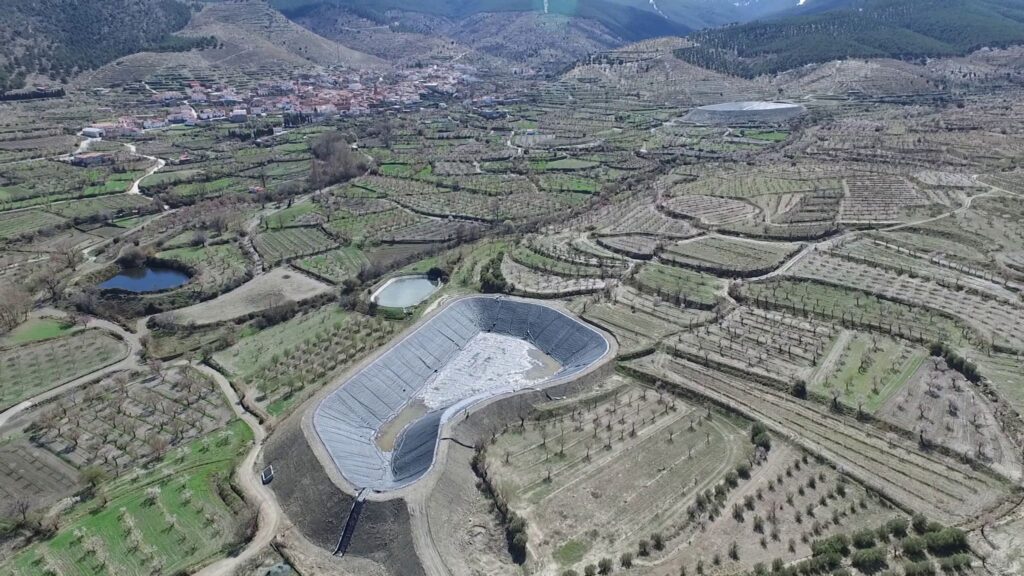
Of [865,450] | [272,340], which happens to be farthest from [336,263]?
[865,450]

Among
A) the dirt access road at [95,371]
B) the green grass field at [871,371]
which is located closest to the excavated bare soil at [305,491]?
the dirt access road at [95,371]

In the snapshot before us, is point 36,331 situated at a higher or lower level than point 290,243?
lower

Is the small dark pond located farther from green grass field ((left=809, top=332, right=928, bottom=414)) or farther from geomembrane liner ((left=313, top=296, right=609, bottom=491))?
green grass field ((left=809, top=332, right=928, bottom=414))

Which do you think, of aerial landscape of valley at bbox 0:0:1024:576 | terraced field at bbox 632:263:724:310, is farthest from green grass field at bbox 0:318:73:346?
terraced field at bbox 632:263:724:310

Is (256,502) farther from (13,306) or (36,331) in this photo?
(13,306)

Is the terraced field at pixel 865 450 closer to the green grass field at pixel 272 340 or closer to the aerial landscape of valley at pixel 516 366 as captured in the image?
the aerial landscape of valley at pixel 516 366

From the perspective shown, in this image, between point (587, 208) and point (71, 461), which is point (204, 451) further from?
point (587, 208)
